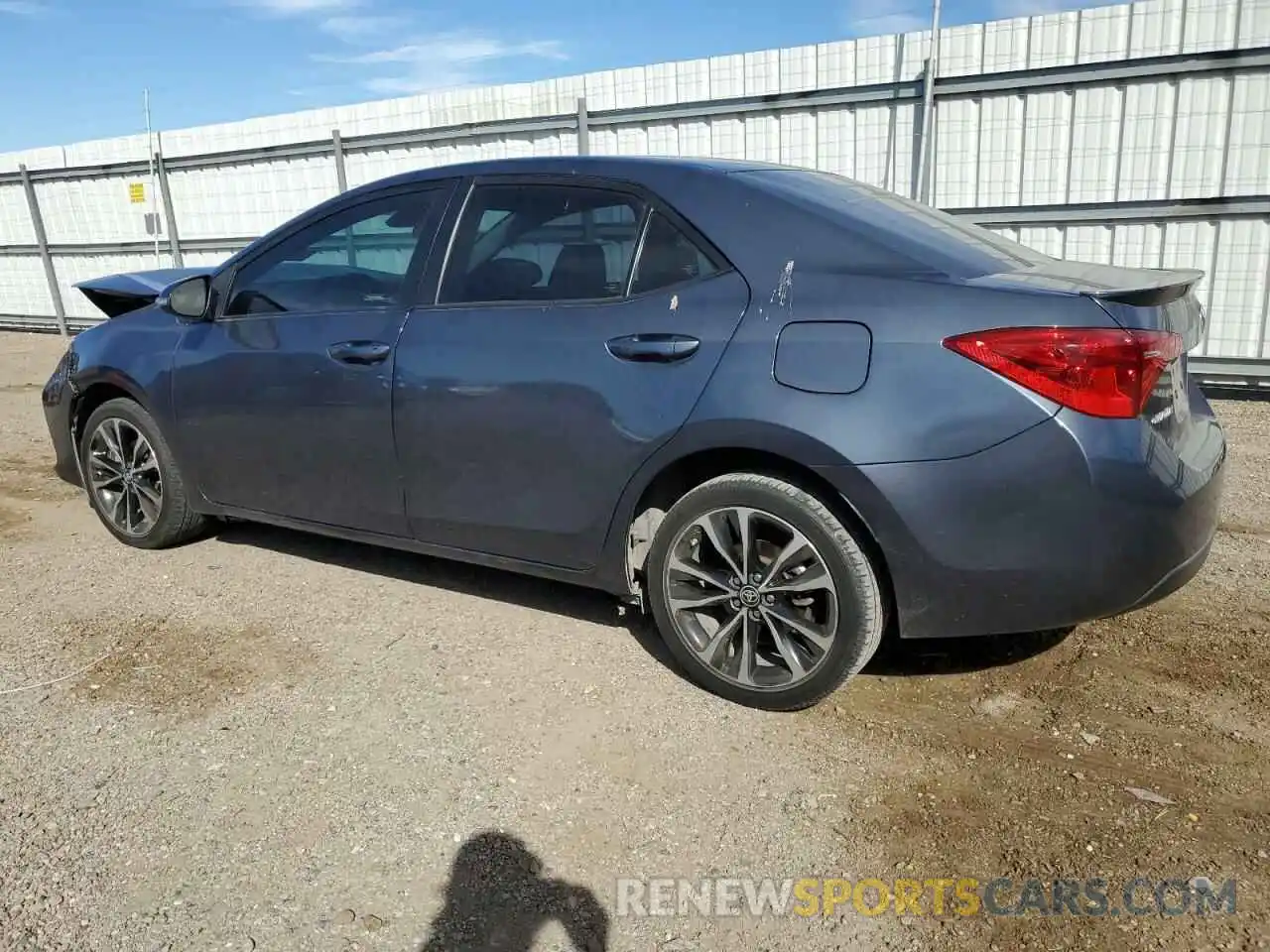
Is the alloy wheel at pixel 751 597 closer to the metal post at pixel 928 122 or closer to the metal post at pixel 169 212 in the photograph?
the metal post at pixel 928 122

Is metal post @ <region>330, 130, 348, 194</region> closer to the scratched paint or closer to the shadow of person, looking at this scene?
the scratched paint

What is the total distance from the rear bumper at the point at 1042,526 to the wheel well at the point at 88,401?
3542 millimetres

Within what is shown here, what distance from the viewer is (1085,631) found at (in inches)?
142

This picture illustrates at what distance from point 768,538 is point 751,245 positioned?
89 cm

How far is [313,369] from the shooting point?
12.5ft

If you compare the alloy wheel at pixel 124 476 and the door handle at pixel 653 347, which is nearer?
the door handle at pixel 653 347

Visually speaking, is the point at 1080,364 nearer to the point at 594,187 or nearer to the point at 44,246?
the point at 594,187

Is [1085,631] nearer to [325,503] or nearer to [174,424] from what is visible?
[325,503]

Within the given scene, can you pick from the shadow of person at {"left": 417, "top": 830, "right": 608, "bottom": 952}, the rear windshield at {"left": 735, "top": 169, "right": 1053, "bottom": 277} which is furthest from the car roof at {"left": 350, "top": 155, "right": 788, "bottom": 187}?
the shadow of person at {"left": 417, "top": 830, "right": 608, "bottom": 952}

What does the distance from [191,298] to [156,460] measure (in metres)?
0.79

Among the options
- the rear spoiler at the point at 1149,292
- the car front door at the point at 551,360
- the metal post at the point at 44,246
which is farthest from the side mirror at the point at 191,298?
the metal post at the point at 44,246

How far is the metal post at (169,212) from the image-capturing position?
13.1 metres

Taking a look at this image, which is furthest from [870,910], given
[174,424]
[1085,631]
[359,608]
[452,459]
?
[174,424]

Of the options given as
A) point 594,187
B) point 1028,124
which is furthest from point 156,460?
point 1028,124
